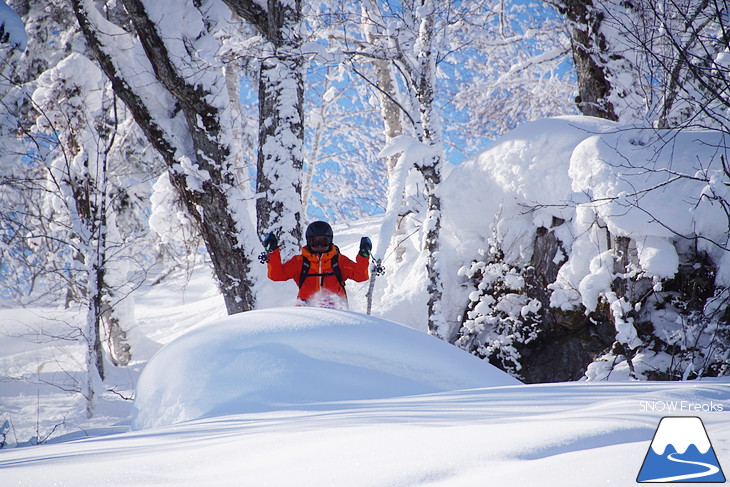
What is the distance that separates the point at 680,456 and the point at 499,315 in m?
5.18

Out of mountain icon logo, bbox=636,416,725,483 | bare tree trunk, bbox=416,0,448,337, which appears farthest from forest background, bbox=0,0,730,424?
mountain icon logo, bbox=636,416,725,483

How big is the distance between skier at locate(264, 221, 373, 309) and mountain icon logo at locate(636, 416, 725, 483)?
3926 mm

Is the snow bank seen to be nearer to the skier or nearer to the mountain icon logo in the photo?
the skier

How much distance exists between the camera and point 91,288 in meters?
6.56

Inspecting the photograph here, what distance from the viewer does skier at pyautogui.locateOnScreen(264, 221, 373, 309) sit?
16.9 feet

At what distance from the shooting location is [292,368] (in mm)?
2768

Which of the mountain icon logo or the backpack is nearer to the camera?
the mountain icon logo

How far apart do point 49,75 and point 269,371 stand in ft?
27.6

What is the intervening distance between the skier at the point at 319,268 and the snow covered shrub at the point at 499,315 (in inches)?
72.3

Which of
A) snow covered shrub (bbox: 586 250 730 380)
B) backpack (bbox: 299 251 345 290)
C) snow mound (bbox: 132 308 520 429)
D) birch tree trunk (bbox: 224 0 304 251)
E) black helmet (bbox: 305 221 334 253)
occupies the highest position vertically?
birch tree trunk (bbox: 224 0 304 251)

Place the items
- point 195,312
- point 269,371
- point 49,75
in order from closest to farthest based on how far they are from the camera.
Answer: point 269,371 < point 49,75 < point 195,312

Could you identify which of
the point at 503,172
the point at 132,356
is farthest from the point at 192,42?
the point at 132,356

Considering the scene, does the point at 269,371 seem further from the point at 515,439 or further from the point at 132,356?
the point at 132,356

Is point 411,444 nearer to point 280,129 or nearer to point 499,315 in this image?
point 280,129
